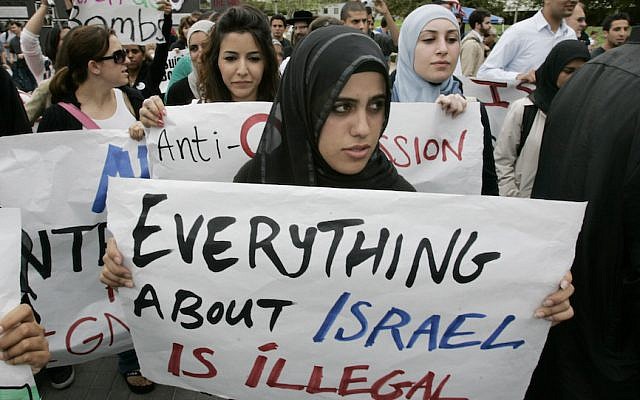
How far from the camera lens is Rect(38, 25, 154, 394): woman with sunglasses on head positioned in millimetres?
2969

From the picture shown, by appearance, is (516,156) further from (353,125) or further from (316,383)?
(316,383)

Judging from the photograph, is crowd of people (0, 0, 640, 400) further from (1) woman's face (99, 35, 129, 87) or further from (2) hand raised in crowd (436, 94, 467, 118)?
(1) woman's face (99, 35, 129, 87)

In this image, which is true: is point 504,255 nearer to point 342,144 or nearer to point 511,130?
point 342,144

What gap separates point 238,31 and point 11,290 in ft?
5.69

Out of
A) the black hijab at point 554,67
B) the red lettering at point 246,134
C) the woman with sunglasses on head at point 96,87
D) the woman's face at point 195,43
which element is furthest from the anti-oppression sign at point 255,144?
the woman's face at point 195,43

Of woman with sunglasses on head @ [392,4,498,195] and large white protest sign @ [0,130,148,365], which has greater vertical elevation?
woman with sunglasses on head @ [392,4,498,195]

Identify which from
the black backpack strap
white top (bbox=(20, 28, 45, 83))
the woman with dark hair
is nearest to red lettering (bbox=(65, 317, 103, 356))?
the woman with dark hair

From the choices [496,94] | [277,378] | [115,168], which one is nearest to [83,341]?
[115,168]

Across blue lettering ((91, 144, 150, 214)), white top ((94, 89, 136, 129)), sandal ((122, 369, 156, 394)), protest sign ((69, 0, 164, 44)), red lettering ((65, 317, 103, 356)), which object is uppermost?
protest sign ((69, 0, 164, 44))

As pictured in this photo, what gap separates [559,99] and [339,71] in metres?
0.93

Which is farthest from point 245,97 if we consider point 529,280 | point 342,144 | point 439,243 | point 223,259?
point 529,280

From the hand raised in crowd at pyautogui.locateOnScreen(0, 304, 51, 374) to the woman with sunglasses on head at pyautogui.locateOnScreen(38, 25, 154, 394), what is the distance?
1.73m

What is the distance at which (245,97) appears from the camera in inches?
107

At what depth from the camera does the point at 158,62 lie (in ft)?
14.7
